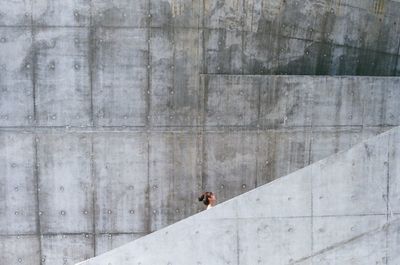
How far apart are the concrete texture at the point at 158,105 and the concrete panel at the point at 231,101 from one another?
0.03m

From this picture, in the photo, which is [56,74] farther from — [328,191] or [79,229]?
[328,191]

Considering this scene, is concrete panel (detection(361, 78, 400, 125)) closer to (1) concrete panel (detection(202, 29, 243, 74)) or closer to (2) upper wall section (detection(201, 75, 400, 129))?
(2) upper wall section (detection(201, 75, 400, 129))

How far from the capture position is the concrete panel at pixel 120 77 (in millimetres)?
12570

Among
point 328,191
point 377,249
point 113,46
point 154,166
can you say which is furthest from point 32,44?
point 377,249

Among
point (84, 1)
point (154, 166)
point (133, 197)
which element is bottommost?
point (133, 197)

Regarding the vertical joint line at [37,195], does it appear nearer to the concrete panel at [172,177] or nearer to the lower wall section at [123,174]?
the lower wall section at [123,174]

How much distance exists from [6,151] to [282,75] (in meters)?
7.25

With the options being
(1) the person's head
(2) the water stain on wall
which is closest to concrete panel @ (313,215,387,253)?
(1) the person's head

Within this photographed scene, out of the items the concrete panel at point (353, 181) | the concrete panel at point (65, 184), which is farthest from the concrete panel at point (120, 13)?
the concrete panel at point (353, 181)

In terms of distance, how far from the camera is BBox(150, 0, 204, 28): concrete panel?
1252 cm

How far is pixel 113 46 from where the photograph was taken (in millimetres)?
12578

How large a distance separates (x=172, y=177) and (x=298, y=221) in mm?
3949

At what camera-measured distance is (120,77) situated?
41.6 ft

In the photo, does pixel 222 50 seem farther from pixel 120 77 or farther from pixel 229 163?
pixel 229 163
